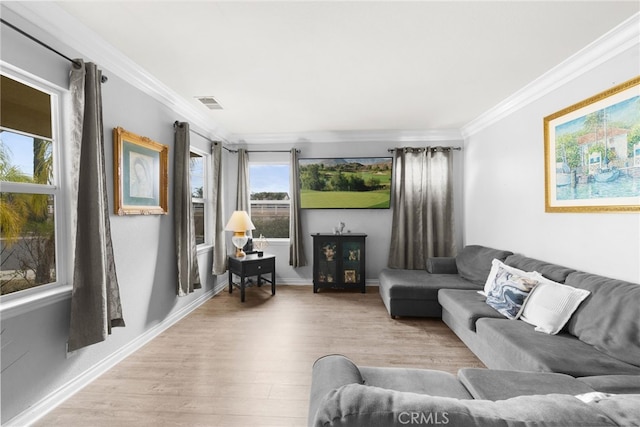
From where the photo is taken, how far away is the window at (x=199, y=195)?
4184 millimetres

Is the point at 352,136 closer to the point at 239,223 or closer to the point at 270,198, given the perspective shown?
the point at 270,198

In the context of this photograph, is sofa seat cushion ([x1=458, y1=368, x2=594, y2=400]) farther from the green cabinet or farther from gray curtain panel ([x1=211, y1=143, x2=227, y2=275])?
gray curtain panel ([x1=211, y1=143, x2=227, y2=275])

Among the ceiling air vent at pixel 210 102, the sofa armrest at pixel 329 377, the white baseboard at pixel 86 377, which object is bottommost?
the white baseboard at pixel 86 377

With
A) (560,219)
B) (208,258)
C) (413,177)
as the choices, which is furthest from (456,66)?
(208,258)

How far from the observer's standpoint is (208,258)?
4305mm

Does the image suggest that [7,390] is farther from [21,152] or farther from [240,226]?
[240,226]

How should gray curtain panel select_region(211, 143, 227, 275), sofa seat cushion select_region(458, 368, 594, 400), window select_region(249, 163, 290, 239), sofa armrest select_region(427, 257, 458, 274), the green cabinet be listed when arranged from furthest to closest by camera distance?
window select_region(249, 163, 290, 239), the green cabinet, gray curtain panel select_region(211, 143, 227, 275), sofa armrest select_region(427, 257, 458, 274), sofa seat cushion select_region(458, 368, 594, 400)

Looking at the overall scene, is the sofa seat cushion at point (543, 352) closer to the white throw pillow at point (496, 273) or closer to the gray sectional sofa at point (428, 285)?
the white throw pillow at point (496, 273)

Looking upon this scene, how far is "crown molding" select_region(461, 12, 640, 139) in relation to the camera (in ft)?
6.69

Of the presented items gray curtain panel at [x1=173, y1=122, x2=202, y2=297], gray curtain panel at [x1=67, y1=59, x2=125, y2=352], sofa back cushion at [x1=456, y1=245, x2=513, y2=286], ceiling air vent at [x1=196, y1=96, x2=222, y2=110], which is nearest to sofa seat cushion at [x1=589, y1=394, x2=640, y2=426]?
gray curtain panel at [x1=67, y1=59, x2=125, y2=352]

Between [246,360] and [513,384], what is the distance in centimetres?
198

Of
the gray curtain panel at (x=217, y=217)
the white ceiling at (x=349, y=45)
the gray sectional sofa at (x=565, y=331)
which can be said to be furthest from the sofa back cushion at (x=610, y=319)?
the gray curtain panel at (x=217, y=217)

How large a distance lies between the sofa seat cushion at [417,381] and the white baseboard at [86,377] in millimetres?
2026

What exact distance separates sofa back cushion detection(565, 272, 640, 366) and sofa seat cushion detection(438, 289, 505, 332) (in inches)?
22.0
